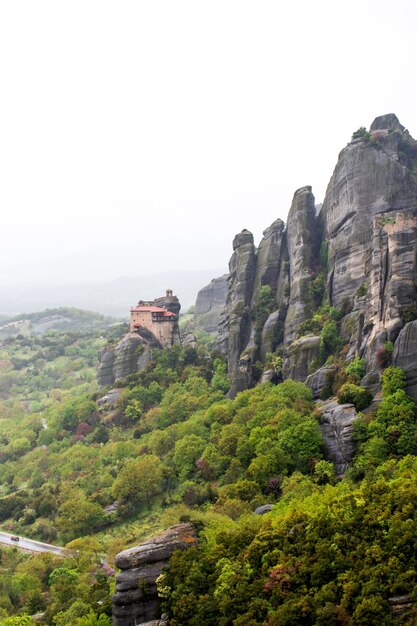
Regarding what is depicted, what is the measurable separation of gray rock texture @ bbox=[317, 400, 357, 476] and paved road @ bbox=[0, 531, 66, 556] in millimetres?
22852

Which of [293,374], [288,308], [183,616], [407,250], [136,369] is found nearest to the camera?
[183,616]

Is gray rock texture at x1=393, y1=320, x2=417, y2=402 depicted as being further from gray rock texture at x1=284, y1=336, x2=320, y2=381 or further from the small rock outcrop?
the small rock outcrop

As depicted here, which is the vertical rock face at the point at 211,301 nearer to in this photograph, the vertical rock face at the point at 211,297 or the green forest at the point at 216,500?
the vertical rock face at the point at 211,297

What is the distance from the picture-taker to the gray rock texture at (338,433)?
44719 millimetres

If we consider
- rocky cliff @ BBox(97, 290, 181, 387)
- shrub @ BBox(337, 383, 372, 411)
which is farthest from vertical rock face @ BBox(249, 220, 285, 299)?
shrub @ BBox(337, 383, 372, 411)

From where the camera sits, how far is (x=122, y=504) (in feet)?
186

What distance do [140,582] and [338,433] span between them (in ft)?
63.6

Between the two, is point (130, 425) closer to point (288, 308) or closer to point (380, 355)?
point (288, 308)

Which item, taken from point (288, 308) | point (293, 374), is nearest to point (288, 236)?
point (288, 308)

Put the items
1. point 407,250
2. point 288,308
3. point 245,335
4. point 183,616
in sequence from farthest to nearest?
point 245,335, point 288,308, point 407,250, point 183,616

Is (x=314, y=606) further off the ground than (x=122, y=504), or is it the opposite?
(x=314, y=606)

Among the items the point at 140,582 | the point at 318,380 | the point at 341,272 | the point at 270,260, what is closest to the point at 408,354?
the point at 318,380

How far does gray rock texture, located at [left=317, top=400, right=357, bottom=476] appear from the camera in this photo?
44.7 metres

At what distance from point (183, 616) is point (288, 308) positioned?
42226 millimetres
